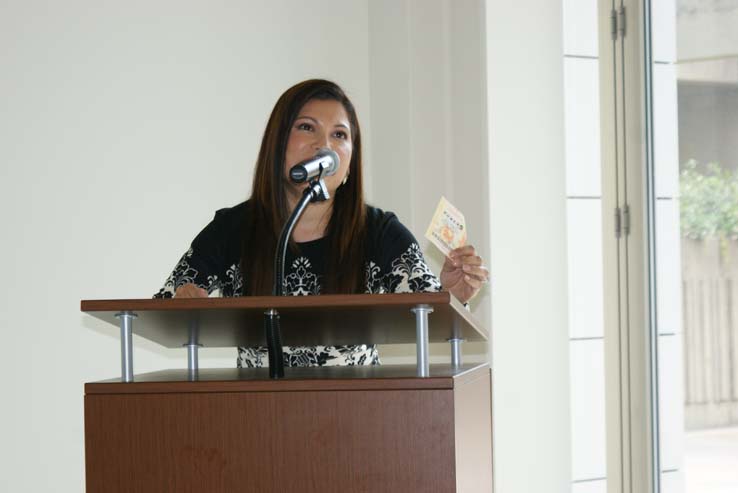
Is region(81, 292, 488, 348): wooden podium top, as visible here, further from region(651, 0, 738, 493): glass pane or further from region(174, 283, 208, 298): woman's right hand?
region(651, 0, 738, 493): glass pane

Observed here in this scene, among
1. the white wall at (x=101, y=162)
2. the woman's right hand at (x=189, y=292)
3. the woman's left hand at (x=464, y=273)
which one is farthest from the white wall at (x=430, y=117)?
the woman's right hand at (x=189, y=292)

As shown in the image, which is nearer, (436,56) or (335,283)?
(335,283)

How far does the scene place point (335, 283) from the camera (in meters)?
2.14

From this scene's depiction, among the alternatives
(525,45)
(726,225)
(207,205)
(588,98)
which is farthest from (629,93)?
(207,205)

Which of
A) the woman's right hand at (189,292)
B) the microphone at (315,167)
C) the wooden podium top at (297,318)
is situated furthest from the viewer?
the woman's right hand at (189,292)

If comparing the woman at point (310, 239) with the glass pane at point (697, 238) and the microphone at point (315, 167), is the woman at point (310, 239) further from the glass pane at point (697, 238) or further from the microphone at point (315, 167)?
the glass pane at point (697, 238)

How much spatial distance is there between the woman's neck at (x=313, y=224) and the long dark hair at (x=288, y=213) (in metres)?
0.02

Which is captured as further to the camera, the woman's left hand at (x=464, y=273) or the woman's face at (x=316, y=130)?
the woman's face at (x=316, y=130)

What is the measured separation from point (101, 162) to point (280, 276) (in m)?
2.44

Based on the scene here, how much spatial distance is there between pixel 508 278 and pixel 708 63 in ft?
3.35

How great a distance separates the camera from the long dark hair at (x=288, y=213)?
7.03 ft

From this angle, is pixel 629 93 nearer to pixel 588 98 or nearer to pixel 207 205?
pixel 588 98

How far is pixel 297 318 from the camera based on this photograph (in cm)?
152

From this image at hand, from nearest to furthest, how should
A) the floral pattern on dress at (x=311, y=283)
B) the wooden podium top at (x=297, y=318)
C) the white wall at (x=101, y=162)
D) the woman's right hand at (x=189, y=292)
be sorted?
the wooden podium top at (x=297, y=318) → the woman's right hand at (x=189, y=292) → the floral pattern on dress at (x=311, y=283) → the white wall at (x=101, y=162)
